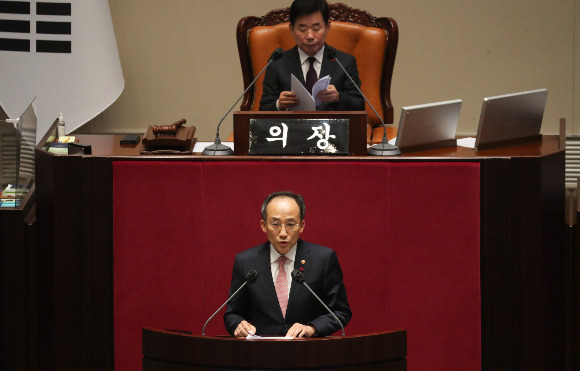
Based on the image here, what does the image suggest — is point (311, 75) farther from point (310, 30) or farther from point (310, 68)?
point (310, 30)

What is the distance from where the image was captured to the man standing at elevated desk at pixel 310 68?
4453 millimetres

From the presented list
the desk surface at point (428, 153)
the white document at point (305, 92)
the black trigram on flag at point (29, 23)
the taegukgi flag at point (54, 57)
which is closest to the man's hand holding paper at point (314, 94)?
the white document at point (305, 92)

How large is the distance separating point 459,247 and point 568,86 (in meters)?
3.10

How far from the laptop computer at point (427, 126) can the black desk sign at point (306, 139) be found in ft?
0.80

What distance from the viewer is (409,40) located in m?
6.59

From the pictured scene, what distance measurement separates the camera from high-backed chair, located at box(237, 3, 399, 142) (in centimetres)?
543

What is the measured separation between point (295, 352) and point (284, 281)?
592 mm

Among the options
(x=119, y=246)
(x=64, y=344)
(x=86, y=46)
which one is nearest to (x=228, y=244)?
(x=119, y=246)

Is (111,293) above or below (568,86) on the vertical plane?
below

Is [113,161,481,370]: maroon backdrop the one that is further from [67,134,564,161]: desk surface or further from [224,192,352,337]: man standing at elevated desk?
[224,192,352,337]: man standing at elevated desk

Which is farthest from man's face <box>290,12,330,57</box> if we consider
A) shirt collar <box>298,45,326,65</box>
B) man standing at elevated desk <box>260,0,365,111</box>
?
shirt collar <box>298,45,326,65</box>

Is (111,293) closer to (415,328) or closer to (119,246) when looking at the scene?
(119,246)

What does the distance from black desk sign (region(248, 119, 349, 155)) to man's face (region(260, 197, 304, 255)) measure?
552mm

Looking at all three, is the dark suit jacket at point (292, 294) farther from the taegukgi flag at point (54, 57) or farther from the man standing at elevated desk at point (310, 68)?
the taegukgi flag at point (54, 57)
